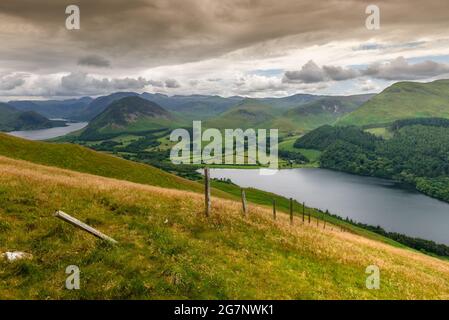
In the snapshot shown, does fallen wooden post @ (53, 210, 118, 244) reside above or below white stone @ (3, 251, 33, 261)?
above

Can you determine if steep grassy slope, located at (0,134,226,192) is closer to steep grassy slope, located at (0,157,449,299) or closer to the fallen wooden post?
steep grassy slope, located at (0,157,449,299)

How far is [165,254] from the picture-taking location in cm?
1902

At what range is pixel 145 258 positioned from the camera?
18.4m

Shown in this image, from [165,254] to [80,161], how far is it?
69.1m

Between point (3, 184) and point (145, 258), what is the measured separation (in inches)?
582

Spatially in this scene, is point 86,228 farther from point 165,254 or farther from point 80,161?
point 80,161

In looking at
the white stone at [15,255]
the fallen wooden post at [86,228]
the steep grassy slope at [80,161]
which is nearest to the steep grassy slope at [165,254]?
the white stone at [15,255]

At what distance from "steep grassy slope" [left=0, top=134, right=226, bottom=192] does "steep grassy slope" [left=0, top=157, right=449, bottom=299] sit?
169ft

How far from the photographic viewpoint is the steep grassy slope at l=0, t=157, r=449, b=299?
16.3 metres

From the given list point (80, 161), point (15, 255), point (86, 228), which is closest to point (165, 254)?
point (86, 228)

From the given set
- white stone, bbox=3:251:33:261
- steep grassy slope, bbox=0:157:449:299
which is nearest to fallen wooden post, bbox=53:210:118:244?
steep grassy slope, bbox=0:157:449:299

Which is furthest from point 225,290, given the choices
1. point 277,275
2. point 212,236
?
point 212,236
